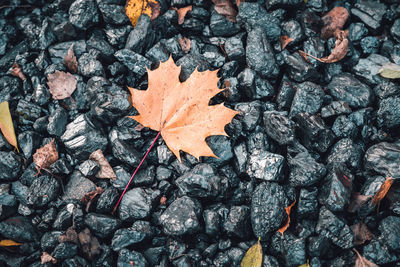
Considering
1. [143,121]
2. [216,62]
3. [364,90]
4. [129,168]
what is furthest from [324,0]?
[129,168]

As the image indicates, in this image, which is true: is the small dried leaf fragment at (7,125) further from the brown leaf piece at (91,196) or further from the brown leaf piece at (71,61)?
the brown leaf piece at (91,196)

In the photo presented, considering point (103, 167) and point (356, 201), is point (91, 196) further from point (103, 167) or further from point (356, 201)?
point (356, 201)

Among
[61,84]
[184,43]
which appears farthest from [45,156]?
[184,43]

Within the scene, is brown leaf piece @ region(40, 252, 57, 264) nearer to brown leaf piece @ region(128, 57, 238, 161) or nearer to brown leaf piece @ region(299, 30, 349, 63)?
brown leaf piece @ region(128, 57, 238, 161)

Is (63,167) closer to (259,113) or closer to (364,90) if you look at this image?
(259,113)

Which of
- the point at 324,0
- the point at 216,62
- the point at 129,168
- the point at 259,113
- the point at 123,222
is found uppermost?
the point at 324,0

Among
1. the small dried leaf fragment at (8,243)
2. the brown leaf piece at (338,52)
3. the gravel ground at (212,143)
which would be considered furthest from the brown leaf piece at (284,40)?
the small dried leaf fragment at (8,243)

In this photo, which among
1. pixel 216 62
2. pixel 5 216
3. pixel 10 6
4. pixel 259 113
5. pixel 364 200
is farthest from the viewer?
pixel 10 6
